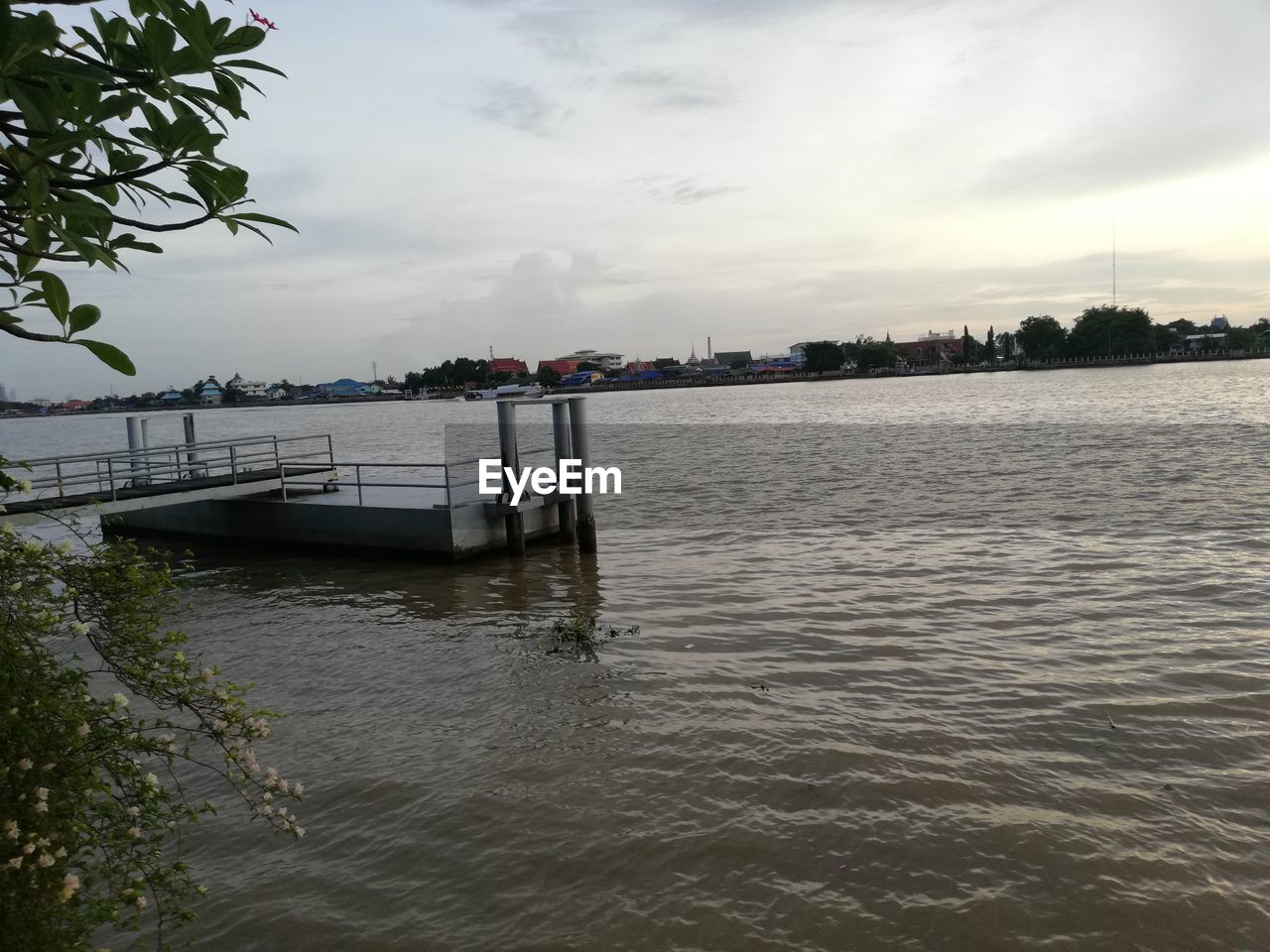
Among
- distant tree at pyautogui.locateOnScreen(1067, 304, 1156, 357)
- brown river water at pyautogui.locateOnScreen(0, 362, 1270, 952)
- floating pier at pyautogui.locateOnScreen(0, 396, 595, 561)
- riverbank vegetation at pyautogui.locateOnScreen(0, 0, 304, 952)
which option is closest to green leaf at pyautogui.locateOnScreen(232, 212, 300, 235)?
riverbank vegetation at pyautogui.locateOnScreen(0, 0, 304, 952)

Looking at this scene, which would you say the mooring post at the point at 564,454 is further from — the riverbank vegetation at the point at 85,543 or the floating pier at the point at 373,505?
the riverbank vegetation at the point at 85,543

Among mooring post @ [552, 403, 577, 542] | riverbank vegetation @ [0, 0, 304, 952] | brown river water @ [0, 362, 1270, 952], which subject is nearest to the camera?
riverbank vegetation @ [0, 0, 304, 952]

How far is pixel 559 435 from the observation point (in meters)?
17.0

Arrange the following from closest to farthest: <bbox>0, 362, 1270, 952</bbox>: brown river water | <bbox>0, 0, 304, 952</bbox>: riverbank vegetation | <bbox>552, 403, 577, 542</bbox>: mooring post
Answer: <bbox>0, 0, 304, 952</bbox>: riverbank vegetation
<bbox>0, 362, 1270, 952</bbox>: brown river water
<bbox>552, 403, 577, 542</bbox>: mooring post

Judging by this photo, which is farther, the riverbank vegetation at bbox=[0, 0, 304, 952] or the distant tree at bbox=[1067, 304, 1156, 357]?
the distant tree at bbox=[1067, 304, 1156, 357]

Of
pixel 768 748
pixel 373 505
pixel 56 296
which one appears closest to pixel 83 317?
pixel 56 296

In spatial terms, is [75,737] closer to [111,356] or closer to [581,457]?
[111,356]

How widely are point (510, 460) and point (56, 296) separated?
14.1m

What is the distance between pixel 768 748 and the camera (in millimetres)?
7914

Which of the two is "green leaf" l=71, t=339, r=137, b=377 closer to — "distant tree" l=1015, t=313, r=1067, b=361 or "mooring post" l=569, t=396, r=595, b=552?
"mooring post" l=569, t=396, r=595, b=552

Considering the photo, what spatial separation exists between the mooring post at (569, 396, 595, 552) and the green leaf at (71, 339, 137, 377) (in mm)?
14224

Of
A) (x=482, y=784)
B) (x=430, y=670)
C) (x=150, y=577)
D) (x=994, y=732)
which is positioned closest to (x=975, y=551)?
(x=994, y=732)

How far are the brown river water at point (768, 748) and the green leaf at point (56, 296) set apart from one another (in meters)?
4.63

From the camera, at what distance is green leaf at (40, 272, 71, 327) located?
2.03 meters
